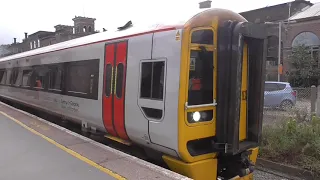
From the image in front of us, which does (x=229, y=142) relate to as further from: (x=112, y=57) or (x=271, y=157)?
(x=112, y=57)

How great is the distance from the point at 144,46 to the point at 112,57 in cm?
115

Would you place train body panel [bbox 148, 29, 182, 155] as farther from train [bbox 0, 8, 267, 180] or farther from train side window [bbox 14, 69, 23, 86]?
train side window [bbox 14, 69, 23, 86]

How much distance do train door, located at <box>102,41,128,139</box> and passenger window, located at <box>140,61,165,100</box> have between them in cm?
60

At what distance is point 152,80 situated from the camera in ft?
16.5

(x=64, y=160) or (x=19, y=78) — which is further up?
(x=19, y=78)

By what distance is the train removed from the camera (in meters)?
4.59

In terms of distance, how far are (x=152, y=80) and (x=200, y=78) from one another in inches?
29.9

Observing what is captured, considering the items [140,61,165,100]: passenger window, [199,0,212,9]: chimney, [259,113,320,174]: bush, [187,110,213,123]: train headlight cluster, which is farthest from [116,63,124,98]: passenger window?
[259,113,320,174]: bush

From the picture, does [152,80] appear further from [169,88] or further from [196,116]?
[196,116]

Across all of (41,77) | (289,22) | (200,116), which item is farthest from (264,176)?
(289,22)

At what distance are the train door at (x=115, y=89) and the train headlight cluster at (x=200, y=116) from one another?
1.50 metres

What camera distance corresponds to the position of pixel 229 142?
4.76 meters

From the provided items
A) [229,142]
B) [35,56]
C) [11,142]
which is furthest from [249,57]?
[35,56]

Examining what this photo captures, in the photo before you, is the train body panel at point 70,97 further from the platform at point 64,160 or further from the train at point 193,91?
the platform at point 64,160
